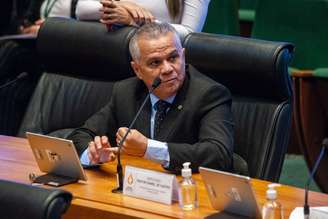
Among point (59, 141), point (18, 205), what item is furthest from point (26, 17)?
point (18, 205)

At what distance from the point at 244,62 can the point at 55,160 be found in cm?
88

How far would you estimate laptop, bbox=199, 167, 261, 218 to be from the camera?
2441 mm

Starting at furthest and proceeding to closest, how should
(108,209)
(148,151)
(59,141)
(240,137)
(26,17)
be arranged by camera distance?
(26,17)
(240,137)
(148,151)
(59,141)
(108,209)

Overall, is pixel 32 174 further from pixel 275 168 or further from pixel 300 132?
pixel 300 132

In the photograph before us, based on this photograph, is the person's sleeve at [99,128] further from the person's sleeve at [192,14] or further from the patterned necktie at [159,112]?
the person's sleeve at [192,14]

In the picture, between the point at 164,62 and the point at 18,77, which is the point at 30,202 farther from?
the point at 18,77

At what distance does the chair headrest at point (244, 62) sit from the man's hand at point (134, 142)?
580 millimetres

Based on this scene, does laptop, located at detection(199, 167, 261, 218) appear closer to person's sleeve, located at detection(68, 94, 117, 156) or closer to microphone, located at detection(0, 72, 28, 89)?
person's sleeve, located at detection(68, 94, 117, 156)

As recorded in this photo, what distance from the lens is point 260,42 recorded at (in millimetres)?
3406

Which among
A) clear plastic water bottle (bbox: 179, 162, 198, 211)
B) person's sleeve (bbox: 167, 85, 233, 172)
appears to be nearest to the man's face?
person's sleeve (bbox: 167, 85, 233, 172)

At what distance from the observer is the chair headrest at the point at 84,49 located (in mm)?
3793

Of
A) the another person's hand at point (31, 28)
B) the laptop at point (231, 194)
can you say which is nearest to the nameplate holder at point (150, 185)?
the laptop at point (231, 194)

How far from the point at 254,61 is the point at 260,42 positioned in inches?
3.2

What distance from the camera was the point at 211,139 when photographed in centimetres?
312
